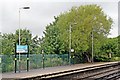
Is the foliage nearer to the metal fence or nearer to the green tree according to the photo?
the green tree

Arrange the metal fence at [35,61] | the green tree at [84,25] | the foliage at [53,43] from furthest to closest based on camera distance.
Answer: the foliage at [53,43] → the green tree at [84,25] → the metal fence at [35,61]

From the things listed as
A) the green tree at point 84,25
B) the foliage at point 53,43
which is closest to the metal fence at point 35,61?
the green tree at point 84,25

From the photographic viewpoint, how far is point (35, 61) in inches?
1506

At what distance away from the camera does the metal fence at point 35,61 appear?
105 ft

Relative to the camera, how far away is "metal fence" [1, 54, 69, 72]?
31859mm

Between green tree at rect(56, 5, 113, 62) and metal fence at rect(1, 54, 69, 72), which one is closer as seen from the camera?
metal fence at rect(1, 54, 69, 72)

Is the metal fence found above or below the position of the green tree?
below

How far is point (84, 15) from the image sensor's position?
58.2m

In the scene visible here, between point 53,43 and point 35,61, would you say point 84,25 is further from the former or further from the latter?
point 35,61

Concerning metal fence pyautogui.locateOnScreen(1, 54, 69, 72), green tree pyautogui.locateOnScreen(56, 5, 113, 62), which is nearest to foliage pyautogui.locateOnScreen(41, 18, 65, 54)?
green tree pyautogui.locateOnScreen(56, 5, 113, 62)

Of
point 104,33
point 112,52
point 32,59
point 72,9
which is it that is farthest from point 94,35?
point 112,52

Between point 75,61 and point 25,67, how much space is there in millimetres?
23331

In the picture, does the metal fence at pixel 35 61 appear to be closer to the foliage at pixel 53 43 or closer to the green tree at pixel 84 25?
the green tree at pixel 84 25

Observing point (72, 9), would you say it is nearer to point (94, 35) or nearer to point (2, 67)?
point (94, 35)
